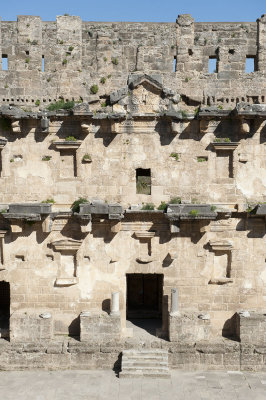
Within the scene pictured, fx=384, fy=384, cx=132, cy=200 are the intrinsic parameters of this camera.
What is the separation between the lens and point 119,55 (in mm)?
13367

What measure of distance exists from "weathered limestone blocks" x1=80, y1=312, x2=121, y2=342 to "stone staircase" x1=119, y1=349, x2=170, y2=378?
0.74 m

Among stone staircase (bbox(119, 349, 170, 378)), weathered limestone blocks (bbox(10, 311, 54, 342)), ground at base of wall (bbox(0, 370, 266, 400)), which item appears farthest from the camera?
weathered limestone blocks (bbox(10, 311, 54, 342))

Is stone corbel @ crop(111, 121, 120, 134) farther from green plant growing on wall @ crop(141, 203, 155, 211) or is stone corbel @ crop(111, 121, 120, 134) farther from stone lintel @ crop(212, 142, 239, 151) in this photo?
stone lintel @ crop(212, 142, 239, 151)

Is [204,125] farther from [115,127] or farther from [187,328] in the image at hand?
[187,328]

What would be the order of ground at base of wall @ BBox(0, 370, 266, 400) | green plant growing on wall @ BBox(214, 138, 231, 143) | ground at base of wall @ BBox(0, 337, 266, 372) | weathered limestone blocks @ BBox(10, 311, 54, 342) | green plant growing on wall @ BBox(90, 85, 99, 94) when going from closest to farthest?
ground at base of wall @ BBox(0, 370, 266, 400) → ground at base of wall @ BBox(0, 337, 266, 372) → weathered limestone blocks @ BBox(10, 311, 54, 342) → green plant growing on wall @ BBox(214, 138, 231, 143) → green plant growing on wall @ BBox(90, 85, 99, 94)

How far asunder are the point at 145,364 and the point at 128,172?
20.8ft

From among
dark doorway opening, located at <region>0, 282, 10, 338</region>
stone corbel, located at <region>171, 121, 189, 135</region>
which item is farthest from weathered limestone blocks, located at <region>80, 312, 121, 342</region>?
stone corbel, located at <region>171, 121, 189, 135</region>

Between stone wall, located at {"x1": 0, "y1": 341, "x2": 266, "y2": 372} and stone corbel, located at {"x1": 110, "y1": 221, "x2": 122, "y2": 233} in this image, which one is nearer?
stone wall, located at {"x1": 0, "y1": 341, "x2": 266, "y2": 372}

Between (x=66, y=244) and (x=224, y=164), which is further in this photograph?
(x=224, y=164)

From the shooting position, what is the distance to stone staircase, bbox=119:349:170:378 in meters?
11.9

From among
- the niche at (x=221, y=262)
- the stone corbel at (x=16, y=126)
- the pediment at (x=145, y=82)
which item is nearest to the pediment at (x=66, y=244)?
the stone corbel at (x=16, y=126)

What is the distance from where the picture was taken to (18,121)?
13039 millimetres

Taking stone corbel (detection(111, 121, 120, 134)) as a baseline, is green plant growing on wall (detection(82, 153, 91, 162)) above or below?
below

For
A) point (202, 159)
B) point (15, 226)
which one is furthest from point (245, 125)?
point (15, 226)
